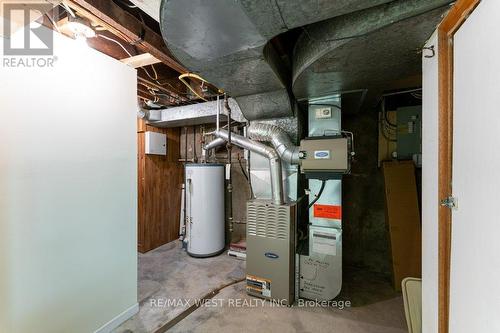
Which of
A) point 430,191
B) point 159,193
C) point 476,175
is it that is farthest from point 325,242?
point 159,193

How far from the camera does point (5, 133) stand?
124 cm

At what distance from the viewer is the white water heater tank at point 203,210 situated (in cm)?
318

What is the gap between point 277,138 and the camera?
92.5 inches

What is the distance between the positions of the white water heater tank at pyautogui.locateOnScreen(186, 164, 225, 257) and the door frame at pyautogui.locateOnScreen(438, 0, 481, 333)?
8.69ft

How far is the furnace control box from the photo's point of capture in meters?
1.93

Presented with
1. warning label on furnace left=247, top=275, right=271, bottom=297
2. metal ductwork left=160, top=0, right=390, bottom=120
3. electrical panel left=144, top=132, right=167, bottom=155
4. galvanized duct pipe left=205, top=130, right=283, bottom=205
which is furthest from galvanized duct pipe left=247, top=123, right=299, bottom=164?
electrical panel left=144, top=132, right=167, bottom=155

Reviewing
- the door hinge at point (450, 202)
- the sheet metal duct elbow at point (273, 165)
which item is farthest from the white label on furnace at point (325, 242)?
the door hinge at point (450, 202)

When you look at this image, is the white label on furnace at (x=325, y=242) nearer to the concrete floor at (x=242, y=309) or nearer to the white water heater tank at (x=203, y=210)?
the concrete floor at (x=242, y=309)

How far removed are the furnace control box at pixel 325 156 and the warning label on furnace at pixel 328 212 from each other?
1.13ft

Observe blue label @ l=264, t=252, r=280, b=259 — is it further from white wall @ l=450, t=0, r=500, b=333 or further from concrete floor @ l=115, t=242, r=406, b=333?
white wall @ l=450, t=0, r=500, b=333

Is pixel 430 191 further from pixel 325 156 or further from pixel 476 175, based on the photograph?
pixel 325 156

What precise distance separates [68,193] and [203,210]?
1.86 meters

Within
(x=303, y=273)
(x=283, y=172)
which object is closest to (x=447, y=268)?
(x=303, y=273)

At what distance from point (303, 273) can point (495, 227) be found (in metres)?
1.78
